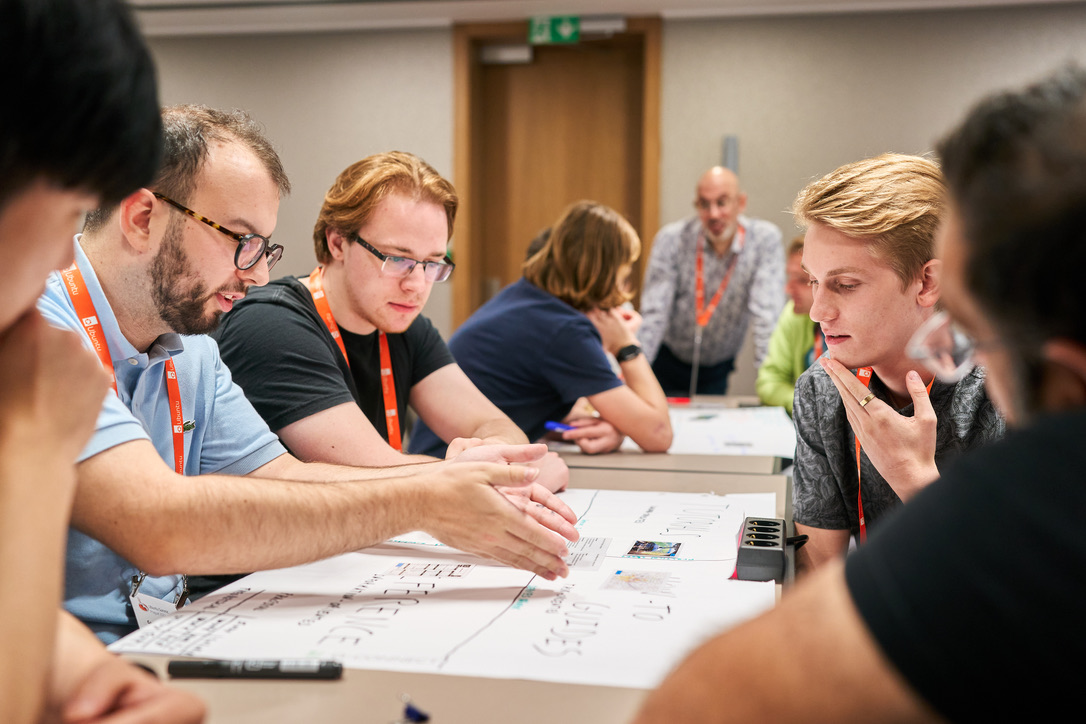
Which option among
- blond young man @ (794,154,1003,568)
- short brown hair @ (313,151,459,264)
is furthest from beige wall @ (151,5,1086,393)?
blond young man @ (794,154,1003,568)

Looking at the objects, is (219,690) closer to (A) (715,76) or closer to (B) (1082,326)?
(B) (1082,326)

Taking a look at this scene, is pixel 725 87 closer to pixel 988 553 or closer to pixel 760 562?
pixel 760 562

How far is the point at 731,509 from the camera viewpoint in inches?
64.9

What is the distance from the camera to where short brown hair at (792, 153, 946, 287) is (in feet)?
4.97

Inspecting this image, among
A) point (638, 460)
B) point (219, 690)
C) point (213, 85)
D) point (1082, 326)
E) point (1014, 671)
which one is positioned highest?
point (213, 85)

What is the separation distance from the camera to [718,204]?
469 centimetres

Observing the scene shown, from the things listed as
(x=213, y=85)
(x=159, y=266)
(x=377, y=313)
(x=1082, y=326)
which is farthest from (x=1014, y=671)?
(x=213, y=85)

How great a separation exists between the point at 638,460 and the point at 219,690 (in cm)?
156

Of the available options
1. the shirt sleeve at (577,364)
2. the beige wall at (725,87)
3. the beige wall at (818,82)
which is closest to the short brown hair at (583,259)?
the shirt sleeve at (577,364)

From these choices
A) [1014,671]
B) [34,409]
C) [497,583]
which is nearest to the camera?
[1014,671]

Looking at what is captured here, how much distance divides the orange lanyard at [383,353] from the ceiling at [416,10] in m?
3.86

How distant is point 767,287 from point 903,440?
346cm

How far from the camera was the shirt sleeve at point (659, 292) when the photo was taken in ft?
15.3

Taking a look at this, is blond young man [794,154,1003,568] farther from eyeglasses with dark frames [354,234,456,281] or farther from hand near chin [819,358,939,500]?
eyeglasses with dark frames [354,234,456,281]
